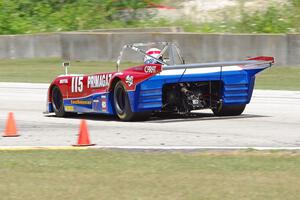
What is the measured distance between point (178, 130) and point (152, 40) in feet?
49.1

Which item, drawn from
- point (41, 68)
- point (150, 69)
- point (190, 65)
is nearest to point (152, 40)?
point (41, 68)

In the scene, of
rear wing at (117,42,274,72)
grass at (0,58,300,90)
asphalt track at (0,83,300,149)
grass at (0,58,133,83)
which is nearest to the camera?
asphalt track at (0,83,300,149)

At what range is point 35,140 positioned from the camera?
12133 mm

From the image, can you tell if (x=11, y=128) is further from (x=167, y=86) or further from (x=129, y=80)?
(x=167, y=86)

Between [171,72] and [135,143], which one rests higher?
[171,72]

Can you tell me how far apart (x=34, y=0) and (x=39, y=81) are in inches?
638

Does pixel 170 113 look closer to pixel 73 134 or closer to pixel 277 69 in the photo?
pixel 73 134

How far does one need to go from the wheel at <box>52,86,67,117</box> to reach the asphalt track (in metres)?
0.18

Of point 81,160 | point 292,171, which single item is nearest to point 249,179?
point 292,171

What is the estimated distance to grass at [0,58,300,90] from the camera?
2248cm

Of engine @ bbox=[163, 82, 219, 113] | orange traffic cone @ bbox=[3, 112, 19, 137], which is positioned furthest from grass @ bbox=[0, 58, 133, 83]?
orange traffic cone @ bbox=[3, 112, 19, 137]

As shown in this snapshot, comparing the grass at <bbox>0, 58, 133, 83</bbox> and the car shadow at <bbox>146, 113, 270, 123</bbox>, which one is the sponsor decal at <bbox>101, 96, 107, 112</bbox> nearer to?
the car shadow at <bbox>146, 113, 270, 123</bbox>

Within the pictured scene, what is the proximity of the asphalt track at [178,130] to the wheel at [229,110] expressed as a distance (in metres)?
Answer: 0.13

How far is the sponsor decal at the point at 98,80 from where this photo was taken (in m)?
14.3
